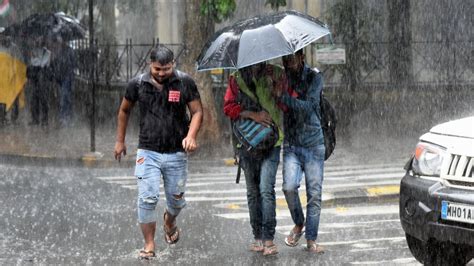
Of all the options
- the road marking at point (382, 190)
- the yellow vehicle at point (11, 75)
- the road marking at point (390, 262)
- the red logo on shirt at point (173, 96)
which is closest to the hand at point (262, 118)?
the red logo on shirt at point (173, 96)

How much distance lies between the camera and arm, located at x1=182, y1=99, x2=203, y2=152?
8945 mm

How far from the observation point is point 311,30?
9.03 m

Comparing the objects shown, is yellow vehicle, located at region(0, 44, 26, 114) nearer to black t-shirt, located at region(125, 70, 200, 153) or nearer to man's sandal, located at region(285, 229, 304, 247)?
black t-shirt, located at region(125, 70, 200, 153)

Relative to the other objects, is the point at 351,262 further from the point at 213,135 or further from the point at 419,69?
the point at 419,69

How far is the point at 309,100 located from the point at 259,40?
658 millimetres

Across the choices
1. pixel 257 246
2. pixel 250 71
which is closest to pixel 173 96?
pixel 250 71

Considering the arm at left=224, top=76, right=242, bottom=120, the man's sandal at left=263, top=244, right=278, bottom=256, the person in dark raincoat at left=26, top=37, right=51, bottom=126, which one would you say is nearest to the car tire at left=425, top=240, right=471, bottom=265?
the man's sandal at left=263, top=244, right=278, bottom=256

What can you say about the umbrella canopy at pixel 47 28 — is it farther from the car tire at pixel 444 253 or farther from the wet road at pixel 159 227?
the car tire at pixel 444 253

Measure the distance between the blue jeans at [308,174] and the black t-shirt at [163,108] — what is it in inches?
35.1

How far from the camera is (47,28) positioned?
72.2ft

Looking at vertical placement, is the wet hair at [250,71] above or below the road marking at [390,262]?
above

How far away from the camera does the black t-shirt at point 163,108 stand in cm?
918

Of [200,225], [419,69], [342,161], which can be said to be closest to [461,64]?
[419,69]

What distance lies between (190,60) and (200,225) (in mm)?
7927
